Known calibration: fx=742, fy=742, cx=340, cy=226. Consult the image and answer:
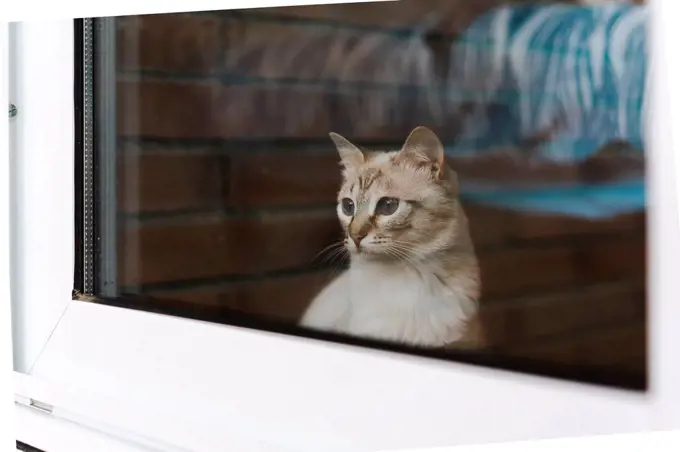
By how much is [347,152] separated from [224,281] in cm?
20

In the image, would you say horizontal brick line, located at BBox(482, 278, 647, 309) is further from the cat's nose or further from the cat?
the cat's nose

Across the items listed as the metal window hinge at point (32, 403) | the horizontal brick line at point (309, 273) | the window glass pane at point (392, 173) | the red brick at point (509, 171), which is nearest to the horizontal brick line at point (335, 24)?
the window glass pane at point (392, 173)

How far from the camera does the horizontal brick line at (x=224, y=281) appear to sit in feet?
2.29

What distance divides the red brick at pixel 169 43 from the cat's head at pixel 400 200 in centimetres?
19

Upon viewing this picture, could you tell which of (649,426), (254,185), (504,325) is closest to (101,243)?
(254,185)

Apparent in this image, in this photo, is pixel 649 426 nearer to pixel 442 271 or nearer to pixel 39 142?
pixel 442 271

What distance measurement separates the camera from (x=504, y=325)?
23.3 inches

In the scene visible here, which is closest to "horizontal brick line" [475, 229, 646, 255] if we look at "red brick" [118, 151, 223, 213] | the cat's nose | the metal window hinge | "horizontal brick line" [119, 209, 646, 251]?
"horizontal brick line" [119, 209, 646, 251]

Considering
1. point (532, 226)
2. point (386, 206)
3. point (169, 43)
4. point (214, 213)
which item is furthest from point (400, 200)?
point (169, 43)

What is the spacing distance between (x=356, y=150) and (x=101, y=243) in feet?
1.18

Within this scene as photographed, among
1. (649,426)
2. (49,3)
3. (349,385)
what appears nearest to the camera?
(649,426)

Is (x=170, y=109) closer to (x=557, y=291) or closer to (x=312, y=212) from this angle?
(x=312, y=212)

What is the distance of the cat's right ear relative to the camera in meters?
0.67

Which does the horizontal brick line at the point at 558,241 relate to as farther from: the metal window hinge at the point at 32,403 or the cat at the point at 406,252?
the metal window hinge at the point at 32,403
